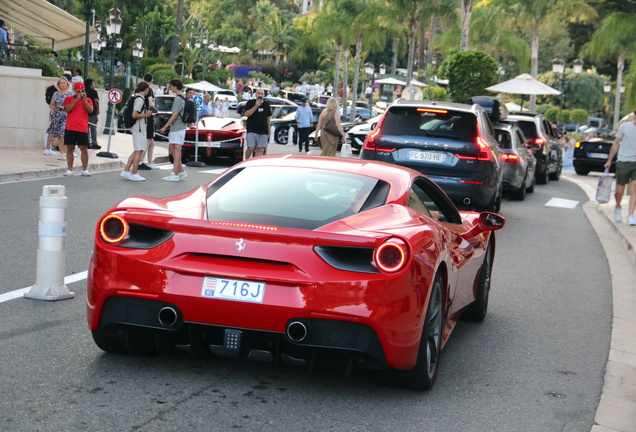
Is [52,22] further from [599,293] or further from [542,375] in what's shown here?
[542,375]

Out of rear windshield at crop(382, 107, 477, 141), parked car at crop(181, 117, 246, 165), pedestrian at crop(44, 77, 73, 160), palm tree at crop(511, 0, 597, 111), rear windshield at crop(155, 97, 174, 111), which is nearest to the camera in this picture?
rear windshield at crop(382, 107, 477, 141)

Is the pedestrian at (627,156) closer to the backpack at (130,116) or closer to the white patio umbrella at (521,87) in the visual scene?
the backpack at (130,116)

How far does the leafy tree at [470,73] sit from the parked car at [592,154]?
5.93 metres

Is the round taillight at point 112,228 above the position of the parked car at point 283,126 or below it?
below

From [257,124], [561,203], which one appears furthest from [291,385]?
[561,203]

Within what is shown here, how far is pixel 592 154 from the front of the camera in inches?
1192

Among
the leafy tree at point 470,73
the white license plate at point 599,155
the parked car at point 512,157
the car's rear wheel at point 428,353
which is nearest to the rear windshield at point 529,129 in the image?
the parked car at point 512,157

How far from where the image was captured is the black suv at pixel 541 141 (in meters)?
22.7

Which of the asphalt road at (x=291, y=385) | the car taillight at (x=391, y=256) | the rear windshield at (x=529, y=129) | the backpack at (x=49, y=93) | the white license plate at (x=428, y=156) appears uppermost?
the backpack at (x=49, y=93)

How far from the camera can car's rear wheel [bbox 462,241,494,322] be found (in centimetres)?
706

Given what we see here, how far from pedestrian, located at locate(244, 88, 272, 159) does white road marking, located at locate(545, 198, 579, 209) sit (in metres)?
6.00

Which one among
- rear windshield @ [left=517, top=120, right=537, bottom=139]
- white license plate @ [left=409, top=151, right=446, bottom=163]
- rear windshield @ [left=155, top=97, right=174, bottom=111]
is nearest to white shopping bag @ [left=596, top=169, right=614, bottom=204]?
white license plate @ [left=409, top=151, right=446, bottom=163]

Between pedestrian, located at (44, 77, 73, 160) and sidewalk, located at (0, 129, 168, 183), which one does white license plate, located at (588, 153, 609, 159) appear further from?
pedestrian, located at (44, 77, 73, 160)

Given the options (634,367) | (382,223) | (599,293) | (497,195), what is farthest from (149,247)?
(497,195)
